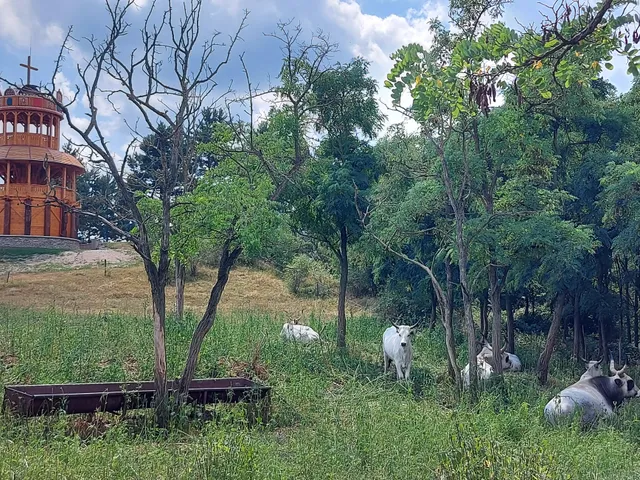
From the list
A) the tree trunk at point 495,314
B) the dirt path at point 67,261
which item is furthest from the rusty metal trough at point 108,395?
the dirt path at point 67,261

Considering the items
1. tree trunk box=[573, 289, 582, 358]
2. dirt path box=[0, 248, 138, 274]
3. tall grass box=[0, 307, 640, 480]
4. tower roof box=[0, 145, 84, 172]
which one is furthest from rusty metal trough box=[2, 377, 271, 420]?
tower roof box=[0, 145, 84, 172]

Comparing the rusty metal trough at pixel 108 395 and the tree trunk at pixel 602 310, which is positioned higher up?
the tree trunk at pixel 602 310

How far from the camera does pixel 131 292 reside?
90.7 feet

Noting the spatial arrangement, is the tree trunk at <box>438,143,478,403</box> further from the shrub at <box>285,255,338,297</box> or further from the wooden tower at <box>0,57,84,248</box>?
the wooden tower at <box>0,57,84,248</box>

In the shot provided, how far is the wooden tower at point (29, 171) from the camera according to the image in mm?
33906

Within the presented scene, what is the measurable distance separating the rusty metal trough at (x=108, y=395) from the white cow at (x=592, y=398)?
→ 13.4 ft

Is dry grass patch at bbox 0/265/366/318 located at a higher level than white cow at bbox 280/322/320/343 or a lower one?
higher

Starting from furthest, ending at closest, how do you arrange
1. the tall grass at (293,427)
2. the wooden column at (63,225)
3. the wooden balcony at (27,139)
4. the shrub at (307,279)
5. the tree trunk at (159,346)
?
the wooden column at (63,225), the wooden balcony at (27,139), the shrub at (307,279), the tree trunk at (159,346), the tall grass at (293,427)

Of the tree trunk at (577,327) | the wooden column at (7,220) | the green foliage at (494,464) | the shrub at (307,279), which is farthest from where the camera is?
the wooden column at (7,220)

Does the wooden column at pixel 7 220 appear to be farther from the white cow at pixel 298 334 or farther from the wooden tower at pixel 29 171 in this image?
the white cow at pixel 298 334

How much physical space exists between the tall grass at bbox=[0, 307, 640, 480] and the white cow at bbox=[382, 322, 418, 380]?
0.88ft

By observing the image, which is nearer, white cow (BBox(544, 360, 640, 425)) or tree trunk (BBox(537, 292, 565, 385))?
white cow (BBox(544, 360, 640, 425))

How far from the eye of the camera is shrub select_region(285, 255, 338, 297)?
101ft

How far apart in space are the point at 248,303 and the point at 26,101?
1676 cm
